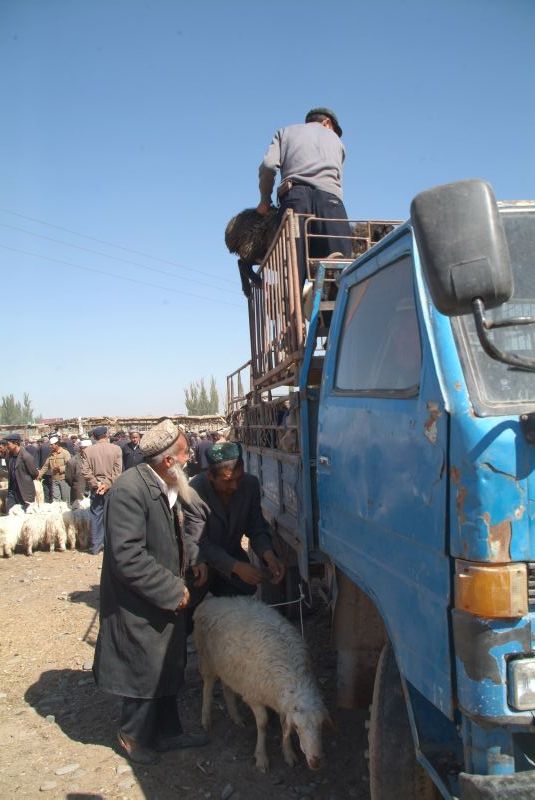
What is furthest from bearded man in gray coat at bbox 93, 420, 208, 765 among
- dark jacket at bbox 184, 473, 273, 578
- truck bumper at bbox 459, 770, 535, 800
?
truck bumper at bbox 459, 770, 535, 800

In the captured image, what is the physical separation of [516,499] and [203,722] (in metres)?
3.29

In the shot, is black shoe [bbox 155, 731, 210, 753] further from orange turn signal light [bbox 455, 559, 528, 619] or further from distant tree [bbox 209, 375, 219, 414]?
distant tree [bbox 209, 375, 219, 414]

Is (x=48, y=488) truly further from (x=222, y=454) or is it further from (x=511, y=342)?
(x=511, y=342)

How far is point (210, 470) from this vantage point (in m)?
4.42

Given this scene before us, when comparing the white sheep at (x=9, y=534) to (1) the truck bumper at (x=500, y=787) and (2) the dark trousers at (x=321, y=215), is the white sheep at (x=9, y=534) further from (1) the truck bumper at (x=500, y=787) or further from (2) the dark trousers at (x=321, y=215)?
(1) the truck bumper at (x=500, y=787)

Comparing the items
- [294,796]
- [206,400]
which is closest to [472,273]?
[294,796]

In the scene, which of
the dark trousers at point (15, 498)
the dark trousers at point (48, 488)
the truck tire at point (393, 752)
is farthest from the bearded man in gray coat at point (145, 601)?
the dark trousers at point (48, 488)

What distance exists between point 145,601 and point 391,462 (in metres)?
2.14

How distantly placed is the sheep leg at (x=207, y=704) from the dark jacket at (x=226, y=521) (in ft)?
2.29

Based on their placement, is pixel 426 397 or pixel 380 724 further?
pixel 380 724

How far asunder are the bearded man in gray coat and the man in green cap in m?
0.42

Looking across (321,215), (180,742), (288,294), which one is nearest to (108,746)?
(180,742)

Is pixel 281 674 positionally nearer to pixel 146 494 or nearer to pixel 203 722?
pixel 203 722

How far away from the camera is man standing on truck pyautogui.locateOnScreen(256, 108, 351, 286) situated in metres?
4.85
